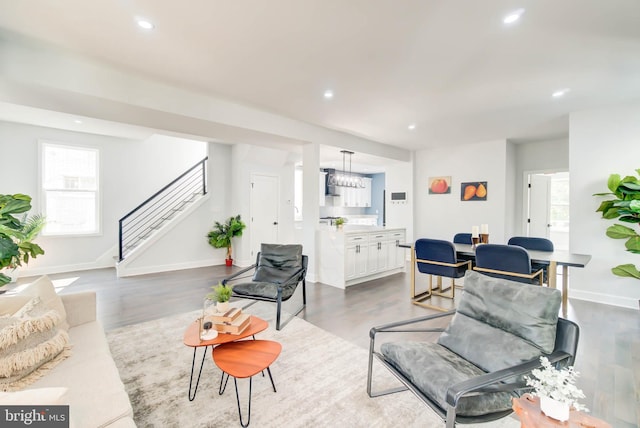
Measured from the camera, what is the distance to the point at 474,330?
6.41 ft

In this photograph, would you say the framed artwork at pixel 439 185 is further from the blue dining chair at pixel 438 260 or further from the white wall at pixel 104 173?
the white wall at pixel 104 173

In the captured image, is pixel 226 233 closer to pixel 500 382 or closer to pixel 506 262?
pixel 506 262

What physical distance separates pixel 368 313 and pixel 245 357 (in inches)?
85.2

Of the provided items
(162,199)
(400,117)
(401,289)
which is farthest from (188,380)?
(162,199)

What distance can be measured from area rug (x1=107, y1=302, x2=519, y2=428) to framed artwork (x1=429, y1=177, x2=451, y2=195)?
17.5ft

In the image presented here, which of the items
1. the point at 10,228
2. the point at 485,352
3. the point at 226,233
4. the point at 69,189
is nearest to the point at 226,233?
the point at 226,233

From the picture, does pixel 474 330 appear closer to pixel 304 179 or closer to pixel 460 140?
pixel 304 179

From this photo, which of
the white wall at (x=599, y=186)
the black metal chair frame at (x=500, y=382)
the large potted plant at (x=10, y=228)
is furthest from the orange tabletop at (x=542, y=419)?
the white wall at (x=599, y=186)

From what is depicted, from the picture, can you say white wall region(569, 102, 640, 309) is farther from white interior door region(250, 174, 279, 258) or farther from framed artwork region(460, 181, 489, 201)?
white interior door region(250, 174, 279, 258)

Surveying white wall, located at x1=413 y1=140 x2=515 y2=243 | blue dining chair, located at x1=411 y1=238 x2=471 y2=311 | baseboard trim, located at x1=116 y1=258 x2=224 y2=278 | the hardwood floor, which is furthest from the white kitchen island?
baseboard trim, located at x1=116 y1=258 x2=224 y2=278

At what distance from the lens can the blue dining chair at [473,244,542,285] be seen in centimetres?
305

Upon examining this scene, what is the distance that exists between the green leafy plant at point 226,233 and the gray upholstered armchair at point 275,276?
8.70ft

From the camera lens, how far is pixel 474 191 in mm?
6520

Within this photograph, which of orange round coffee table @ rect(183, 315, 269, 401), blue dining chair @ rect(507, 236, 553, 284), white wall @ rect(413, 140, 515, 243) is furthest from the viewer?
white wall @ rect(413, 140, 515, 243)
